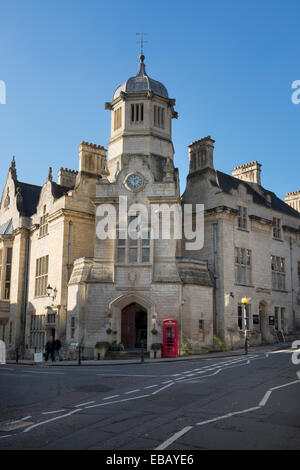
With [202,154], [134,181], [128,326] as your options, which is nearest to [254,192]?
[202,154]

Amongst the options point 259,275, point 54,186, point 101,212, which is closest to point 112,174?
point 101,212

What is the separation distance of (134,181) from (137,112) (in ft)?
21.7

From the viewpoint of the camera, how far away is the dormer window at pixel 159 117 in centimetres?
3553

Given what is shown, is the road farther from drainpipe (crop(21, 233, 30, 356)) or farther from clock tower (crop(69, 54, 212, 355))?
drainpipe (crop(21, 233, 30, 356))

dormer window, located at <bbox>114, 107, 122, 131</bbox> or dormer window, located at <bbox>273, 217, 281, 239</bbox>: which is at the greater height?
dormer window, located at <bbox>114, 107, 122, 131</bbox>

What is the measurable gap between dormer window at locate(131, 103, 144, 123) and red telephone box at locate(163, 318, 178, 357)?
15.8 meters

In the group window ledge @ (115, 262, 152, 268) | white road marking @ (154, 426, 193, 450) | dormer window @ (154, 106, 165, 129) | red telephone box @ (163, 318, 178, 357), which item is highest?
dormer window @ (154, 106, 165, 129)

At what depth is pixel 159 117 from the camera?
35781mm

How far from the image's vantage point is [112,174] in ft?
114

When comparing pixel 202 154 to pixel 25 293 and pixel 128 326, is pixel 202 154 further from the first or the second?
pixel 25 293

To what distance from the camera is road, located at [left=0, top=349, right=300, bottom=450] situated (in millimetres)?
7883

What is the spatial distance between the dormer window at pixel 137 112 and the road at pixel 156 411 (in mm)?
22208

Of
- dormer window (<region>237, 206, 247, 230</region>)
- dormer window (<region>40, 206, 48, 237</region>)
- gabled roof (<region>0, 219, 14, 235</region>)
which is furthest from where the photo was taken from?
gabled roof (<region>0, 219, 14, 235</region>)

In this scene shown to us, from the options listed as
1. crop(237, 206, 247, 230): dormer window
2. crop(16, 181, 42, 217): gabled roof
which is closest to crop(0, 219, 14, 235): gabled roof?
crop(16, 181, 42, 217): gabled roof
